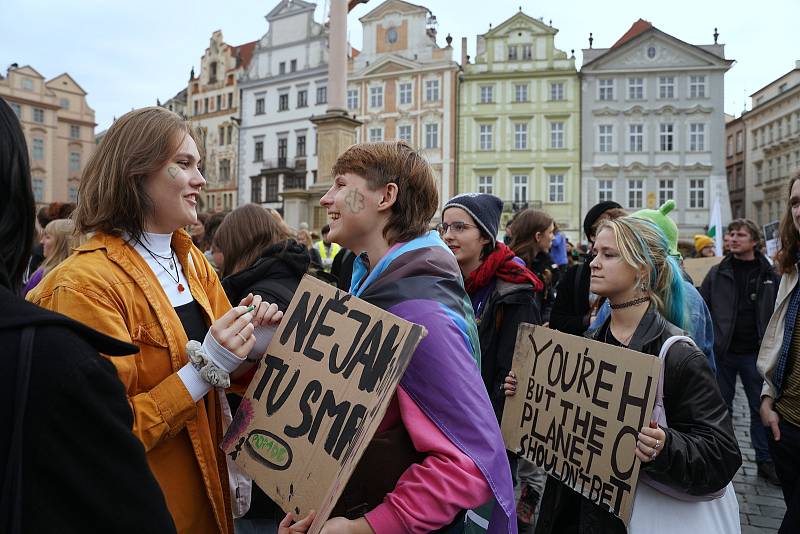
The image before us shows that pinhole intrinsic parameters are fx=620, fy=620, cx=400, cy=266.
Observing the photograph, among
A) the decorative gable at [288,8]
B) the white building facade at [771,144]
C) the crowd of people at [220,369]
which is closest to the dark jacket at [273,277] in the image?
the crowd of people at [220,369]

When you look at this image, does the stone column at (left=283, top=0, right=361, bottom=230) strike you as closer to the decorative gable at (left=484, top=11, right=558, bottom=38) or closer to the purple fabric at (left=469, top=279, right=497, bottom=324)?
the purple fabric at (left=469, top=279, right=497, bottom=324)

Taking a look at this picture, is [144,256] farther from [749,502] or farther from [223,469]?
[749,502]

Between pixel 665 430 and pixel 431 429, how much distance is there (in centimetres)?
99

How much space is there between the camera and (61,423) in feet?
3.43

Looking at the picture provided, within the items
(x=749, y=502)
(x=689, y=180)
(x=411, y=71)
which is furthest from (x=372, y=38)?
(x=749, y=502)

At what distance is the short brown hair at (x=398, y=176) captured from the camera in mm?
2051

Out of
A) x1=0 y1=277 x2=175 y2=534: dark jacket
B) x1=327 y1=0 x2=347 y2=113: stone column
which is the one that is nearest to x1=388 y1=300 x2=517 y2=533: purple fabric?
x1=0 y1=277 x2=175 y2=534: dark jacket

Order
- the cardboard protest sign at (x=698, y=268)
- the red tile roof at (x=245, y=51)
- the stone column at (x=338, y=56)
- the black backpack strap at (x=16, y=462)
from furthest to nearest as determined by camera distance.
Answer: the red tile roof at (x=245, y=51)
the stone column at (x=338, y=56)
the cardboard protest sign at (x=698, y=268)
the black backpack strap at (x=16, y=462)

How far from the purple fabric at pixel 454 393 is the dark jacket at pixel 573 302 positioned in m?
2.80

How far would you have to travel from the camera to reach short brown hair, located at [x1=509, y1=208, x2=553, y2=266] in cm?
567

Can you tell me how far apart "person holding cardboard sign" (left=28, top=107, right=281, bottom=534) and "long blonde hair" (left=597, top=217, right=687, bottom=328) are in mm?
1607

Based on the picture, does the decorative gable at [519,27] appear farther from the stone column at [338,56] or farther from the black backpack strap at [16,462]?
the black backpack strap at [16,462]

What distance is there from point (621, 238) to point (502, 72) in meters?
38.9

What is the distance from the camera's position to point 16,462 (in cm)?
100
